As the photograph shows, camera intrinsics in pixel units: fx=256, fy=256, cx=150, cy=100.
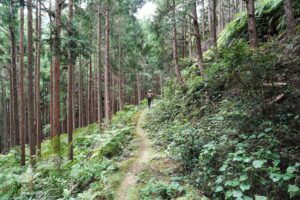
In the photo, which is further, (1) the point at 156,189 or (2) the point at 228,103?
(2) the point at 228,103

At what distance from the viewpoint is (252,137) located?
14.8ft

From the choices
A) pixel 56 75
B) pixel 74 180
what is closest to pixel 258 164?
pixel 74 180

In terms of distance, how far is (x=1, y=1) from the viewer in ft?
23.5

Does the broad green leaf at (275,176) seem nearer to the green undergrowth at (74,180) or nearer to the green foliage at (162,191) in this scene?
the green foliage at (162,191)

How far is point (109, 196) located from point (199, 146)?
2.36 metres

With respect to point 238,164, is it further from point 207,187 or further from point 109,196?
point 109,196

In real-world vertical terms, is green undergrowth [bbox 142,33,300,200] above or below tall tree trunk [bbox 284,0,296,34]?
below

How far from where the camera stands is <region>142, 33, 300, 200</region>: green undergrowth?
392cm

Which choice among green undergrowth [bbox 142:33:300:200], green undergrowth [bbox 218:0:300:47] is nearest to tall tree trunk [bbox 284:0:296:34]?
green undergrowth [bbox 142:33:300:200]

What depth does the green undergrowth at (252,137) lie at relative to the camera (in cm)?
392

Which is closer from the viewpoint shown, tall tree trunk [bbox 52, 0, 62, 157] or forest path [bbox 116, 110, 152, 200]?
forest path [bbox 116, 110, 152, 200]

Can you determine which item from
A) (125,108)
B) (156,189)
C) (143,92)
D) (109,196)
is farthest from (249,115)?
(143,92)

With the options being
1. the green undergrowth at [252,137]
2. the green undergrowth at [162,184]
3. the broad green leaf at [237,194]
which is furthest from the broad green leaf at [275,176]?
the green undergrowth at [162,184]

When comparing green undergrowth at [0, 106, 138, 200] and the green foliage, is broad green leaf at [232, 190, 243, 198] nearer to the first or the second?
the green foliage
